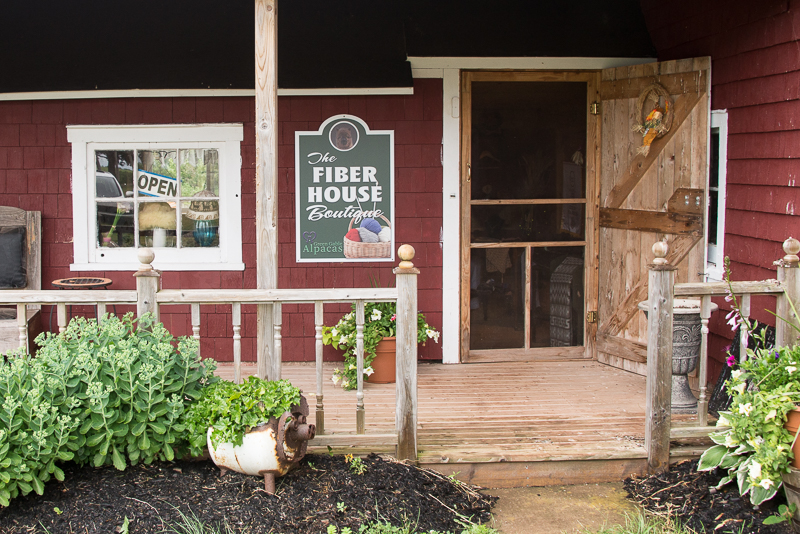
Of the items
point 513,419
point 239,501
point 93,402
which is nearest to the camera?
point 93,402

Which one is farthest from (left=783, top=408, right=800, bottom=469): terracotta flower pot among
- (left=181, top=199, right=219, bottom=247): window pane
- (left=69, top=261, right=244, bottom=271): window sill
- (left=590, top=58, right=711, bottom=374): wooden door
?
(left=181, top=199, right=219, bottom=247): window pane

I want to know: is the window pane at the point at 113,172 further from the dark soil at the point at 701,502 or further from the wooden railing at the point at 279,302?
the dark soil at the point at 701,502

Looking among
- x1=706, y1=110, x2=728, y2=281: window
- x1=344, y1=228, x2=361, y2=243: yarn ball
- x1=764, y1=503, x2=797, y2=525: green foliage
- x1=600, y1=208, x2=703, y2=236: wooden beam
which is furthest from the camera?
x1=344, y1=228, x2=361, y2=243: yarn ball

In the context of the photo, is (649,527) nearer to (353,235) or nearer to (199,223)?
(353,235)

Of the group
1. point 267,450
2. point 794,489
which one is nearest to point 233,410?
point 267,450

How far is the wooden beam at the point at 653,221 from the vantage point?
5215 mm

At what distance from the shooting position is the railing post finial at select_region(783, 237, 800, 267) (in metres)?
3.87

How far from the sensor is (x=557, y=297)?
6.17 meters

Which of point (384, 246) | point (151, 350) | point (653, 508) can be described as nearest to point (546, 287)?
point (384, 246)

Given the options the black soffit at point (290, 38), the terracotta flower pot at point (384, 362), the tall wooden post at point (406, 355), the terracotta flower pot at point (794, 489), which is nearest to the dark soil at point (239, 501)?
the tall wooden post at point (406, 355)

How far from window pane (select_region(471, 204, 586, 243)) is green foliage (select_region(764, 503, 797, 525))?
3063 millimetres

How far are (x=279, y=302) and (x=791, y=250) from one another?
2.66 m

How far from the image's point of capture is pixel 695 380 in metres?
5.33

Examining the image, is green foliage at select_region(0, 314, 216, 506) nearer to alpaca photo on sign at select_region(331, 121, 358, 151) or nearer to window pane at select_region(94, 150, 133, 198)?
window pane at select_region(94, 150, 133, 198)
